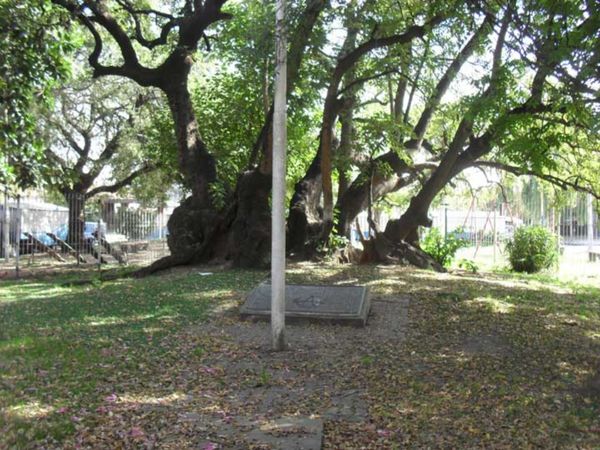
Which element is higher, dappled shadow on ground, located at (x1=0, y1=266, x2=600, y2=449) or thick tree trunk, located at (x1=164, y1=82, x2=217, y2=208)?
thick tree trunk, located at (x1=164, y1=82, x2=217, y2=208)

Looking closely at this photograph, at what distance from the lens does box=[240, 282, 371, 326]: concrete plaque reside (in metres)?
9.01

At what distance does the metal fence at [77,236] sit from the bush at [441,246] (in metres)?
9.90

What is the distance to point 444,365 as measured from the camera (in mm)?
6977

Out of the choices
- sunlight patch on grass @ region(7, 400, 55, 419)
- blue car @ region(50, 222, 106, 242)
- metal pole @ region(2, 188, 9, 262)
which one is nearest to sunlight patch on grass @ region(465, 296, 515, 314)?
sunlight patch on grass @ region(7, 400, 55, 419)

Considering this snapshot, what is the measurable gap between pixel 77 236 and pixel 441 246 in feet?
39.8

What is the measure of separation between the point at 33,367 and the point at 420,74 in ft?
33.7

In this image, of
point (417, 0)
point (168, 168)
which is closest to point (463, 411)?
point (417, 0)

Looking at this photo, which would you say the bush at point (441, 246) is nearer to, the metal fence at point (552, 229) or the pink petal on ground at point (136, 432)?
the metal fence at point (552, 229)

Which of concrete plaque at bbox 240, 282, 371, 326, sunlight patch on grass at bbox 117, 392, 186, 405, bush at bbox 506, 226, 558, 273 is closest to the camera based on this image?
sunlight patch on grass at bbox 117, 392, 186, 405

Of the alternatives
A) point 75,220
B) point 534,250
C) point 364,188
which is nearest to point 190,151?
point 364,188

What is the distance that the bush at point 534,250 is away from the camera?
20.1 metres

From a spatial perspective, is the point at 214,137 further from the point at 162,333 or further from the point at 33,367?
the point at 33,367

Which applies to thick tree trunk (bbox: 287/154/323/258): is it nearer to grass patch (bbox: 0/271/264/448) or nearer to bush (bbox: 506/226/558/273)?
grass patch (bbox: 0/271/264/448)

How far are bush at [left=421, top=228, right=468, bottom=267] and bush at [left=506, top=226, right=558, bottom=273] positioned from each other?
2113 mm
